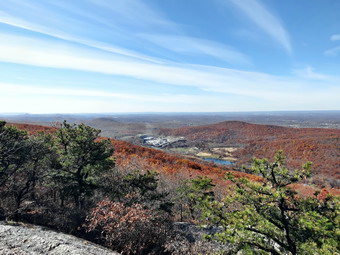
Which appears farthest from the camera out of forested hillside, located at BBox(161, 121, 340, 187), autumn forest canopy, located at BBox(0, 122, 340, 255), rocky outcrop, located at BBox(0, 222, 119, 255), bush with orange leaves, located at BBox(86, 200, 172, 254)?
forested hillside, located at BBox(161, 121, 340, 187)

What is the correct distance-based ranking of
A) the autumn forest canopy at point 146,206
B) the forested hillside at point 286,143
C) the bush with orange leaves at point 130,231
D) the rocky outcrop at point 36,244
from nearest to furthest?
1. the autumn forest canopy at point 146,206
2. the rocky outcrop at point 36,244
3. the bush with orange leaves at point 130,231
4. the forested hillside at point 286,143

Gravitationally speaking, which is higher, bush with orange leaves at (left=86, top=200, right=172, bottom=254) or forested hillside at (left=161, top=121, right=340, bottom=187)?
bush with orange leaves at (left=86, top=200, right=172, bottom=254)

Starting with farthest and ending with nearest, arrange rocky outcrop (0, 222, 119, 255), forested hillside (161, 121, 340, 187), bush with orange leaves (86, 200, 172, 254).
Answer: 1. forested hillside (161, 121, 340, 187)
2. bush with orange leaves (86, 200, 172, 254)
3. rocky outcrop (0, 222, 119, 255)

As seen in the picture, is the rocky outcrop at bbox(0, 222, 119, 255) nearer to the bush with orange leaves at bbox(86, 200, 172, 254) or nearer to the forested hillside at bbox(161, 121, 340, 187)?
the bush with orange leaves at bbox(86, 200, 172, 254)

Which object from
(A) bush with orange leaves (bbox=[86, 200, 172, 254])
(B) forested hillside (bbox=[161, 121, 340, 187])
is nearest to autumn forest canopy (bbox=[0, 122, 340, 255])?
(A) bush with orange leaves (bbox=[86, 200, 172, 254])

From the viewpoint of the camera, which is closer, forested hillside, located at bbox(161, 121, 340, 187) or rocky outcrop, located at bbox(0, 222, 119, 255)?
rocky outcrop, located at bbox(0, 222, 119, 255)

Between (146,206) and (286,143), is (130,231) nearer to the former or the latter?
(146,206)

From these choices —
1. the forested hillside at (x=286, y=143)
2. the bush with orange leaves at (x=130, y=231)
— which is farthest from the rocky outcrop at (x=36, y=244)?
the forested hillside at (x=286, y=143)

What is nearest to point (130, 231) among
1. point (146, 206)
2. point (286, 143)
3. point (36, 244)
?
point (146, 206)

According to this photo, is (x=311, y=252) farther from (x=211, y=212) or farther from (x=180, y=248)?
(x=180, y=248)

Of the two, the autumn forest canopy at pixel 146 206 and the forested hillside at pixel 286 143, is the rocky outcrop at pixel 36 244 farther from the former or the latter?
the forested hillside at pixel 286 143

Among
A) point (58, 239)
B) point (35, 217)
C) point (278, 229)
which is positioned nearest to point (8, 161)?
point (35, 217)
